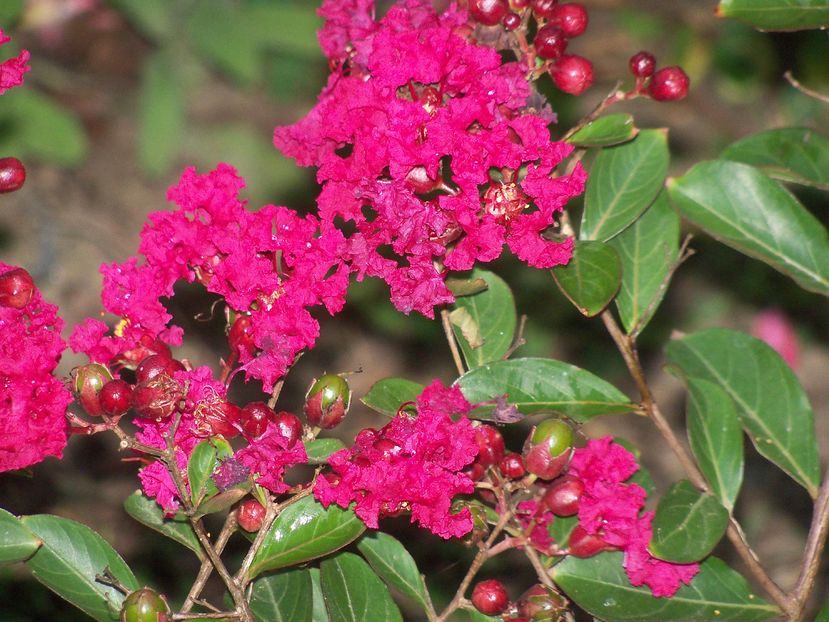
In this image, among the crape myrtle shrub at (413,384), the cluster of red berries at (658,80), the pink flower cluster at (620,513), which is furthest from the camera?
the cluster of red berries at (658,80)

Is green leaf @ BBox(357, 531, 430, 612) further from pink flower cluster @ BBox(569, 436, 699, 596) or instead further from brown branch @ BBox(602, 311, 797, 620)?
brown branch @ BBox(602, 311, 797, 620)

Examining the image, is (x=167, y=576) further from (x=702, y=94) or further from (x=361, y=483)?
(x=702, y=94)

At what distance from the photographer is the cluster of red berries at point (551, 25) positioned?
4.83 ft

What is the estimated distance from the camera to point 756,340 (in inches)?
66.5

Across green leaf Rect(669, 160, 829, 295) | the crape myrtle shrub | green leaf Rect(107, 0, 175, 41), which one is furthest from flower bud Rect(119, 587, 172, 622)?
green leaf Rect(107, 0, 175, 41)

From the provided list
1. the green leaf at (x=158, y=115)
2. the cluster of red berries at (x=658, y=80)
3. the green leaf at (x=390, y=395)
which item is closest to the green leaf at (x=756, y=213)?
the cluster of red berries at (x=658, y=80)

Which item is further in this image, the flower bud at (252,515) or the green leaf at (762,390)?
the green leaf at (762,390)

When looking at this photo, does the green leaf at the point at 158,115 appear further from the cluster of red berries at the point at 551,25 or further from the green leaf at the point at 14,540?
the green leaf at the point at 14,540

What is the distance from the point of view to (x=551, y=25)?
1.52m

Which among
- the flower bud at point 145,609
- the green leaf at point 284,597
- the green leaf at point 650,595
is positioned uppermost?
the flower bud at point 145,609

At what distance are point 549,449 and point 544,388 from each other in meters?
0.15

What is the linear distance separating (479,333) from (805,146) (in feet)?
2.08

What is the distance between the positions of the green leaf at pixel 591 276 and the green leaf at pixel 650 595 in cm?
37

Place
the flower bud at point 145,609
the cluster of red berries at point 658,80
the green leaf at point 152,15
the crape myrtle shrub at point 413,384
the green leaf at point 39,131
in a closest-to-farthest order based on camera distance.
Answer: the flower bud at point 145,609 < the crape myrtle shrub at point 413,384 < the cluster of red berries at point 658,80 < the green leaf at point 39,131 < the green leaf at point 152,15
